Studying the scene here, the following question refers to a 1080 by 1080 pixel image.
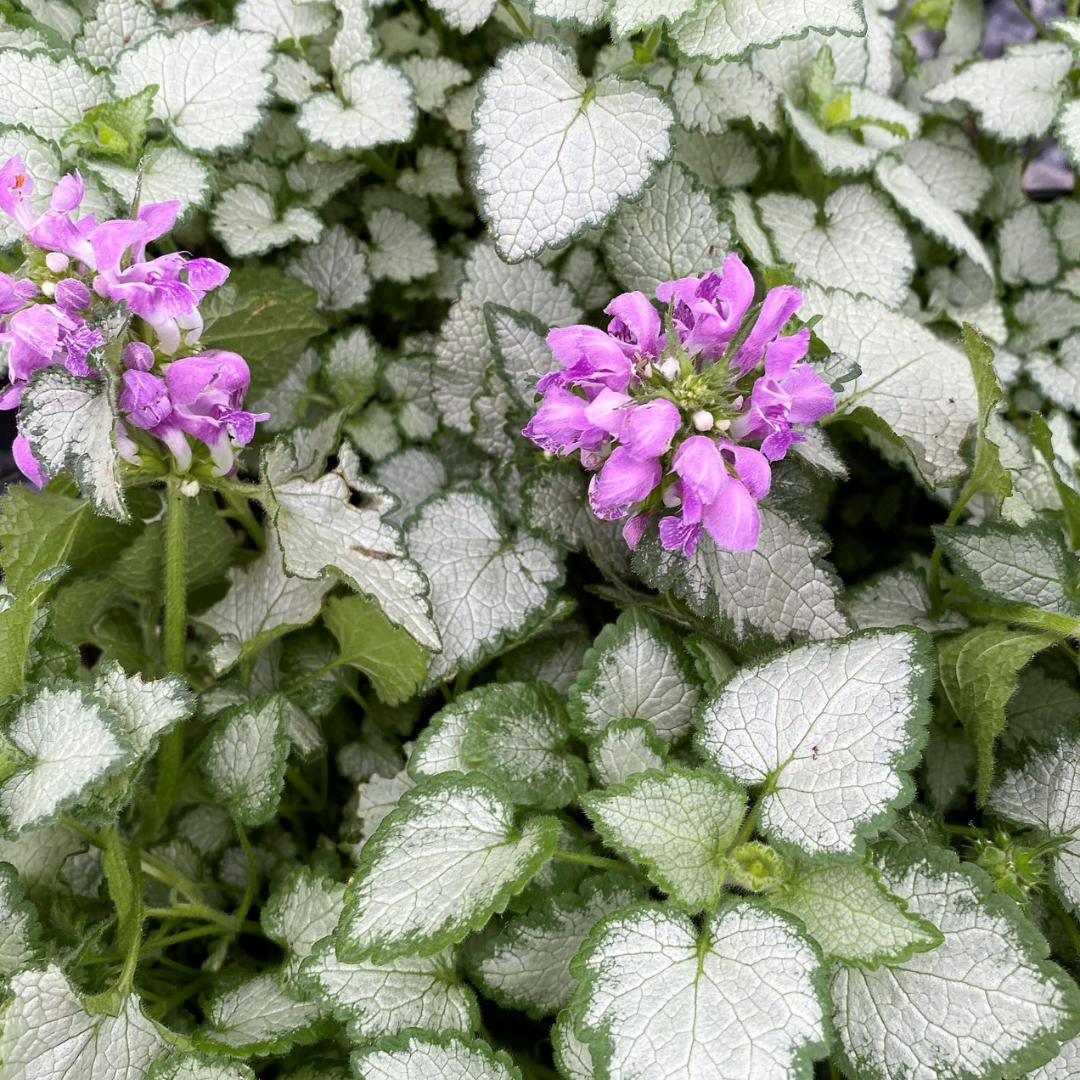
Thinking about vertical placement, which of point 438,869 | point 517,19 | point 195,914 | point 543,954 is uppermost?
point 517,19

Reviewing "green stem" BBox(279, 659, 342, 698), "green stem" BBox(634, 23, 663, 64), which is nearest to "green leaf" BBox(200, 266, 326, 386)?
"green stem" BBox(279, 659, 342, 698)

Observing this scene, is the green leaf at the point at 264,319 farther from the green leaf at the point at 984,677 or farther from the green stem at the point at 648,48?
the green leaf at the point at 984,677

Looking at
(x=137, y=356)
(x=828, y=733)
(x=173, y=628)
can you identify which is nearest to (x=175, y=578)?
(x=173, y=628)

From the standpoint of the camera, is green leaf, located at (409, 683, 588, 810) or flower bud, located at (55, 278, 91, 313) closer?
flower bud, located at (55, 278, 91, 313)

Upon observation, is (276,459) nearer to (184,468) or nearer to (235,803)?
(184,468)

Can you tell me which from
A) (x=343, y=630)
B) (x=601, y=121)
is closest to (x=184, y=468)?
(x=343, y=630)

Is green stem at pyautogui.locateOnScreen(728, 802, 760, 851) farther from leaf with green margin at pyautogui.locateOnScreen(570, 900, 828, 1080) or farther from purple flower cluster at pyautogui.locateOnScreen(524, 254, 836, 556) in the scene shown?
purple flower cluster at pyautogui.locateOnScreen(524, 254, 836, 556)

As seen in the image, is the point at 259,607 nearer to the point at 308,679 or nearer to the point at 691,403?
the point at 308,679

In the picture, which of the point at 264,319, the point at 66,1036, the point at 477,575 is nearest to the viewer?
the point at 66,1036
